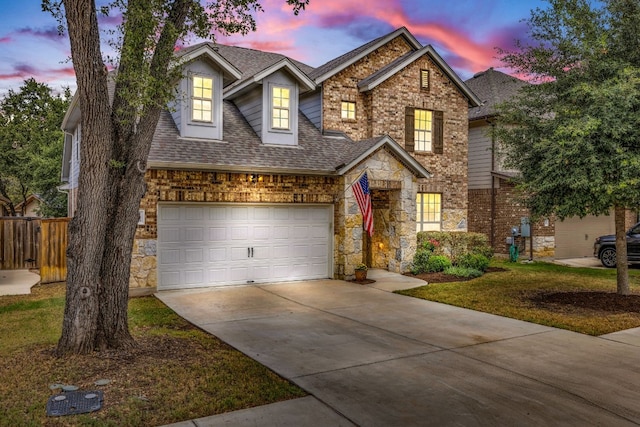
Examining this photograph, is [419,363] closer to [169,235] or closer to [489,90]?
[169,235]

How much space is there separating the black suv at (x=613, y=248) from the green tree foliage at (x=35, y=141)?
27.0m

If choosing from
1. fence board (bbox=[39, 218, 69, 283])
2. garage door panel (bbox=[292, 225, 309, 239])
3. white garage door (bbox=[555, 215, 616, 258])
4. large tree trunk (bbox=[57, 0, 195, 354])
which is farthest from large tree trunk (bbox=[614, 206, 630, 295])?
fence board (bbox=[39, 218, 69, 283])

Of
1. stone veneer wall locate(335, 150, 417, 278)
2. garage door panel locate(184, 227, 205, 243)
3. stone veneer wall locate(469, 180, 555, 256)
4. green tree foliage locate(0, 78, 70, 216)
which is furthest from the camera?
Result: green tree foliage locate(0, 78, 70, 216)

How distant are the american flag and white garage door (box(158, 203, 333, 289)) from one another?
1235 mm

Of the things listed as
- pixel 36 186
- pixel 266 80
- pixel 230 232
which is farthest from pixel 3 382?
pixel 36 186

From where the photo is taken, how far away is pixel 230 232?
13.0m

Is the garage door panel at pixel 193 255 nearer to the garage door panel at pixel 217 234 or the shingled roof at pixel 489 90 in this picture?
the garage door panel at pixel 217 234

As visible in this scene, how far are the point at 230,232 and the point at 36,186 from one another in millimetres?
20692

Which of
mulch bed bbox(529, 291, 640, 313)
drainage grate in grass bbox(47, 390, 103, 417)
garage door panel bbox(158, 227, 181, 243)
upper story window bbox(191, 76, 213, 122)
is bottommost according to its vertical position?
drainage grate in grass bbox(47, 390, 103, 417)

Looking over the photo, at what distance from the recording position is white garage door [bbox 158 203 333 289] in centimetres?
1230

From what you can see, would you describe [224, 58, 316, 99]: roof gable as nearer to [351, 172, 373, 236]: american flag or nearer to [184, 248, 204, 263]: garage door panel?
[351, 172, 373, 236]: american flag

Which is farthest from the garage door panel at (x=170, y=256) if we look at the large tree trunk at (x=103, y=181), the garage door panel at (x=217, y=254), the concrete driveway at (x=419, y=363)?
the large tree trunk at (x=103, y=181)

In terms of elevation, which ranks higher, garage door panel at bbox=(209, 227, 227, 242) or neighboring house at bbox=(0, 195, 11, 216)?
neighboring house at bbox=(0, 195, 11, 216)

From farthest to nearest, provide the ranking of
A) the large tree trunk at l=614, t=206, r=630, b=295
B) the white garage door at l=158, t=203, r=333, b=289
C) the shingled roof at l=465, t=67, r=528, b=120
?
the shingled roof at l=465, t=67, r=528, b=120
the white garage door at l=158, t=203, r=333, b=289
the large tree trunk at l=614, t=206, r=630, b=295
